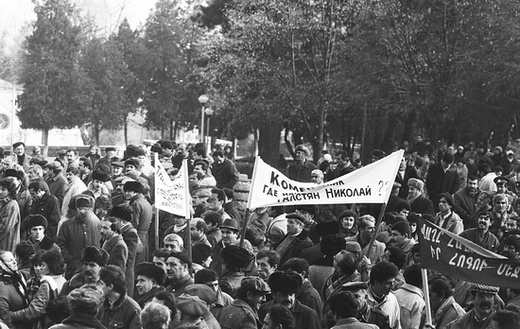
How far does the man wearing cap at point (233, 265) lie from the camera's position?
966 centimetres

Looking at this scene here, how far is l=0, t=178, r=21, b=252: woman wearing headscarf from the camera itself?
518 inches

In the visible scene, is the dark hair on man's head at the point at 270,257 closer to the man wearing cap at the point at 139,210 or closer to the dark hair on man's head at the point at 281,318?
the dark hair on man's head at the point at 281,318

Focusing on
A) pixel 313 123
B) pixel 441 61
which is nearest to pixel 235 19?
pixel 313 123

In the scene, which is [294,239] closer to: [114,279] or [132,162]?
[114,279]

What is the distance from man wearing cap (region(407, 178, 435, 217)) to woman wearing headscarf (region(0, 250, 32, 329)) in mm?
6613

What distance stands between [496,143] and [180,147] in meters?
27.6

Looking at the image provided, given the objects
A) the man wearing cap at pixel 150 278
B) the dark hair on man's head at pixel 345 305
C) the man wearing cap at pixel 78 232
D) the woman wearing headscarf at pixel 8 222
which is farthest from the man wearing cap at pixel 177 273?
the woman wearing headscarf at pixel 8 222

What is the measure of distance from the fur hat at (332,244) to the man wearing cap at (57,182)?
6.51 metres

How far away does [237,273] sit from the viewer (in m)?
9.80

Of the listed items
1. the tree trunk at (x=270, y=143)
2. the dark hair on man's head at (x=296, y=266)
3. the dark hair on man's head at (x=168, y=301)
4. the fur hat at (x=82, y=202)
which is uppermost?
the fur hat at (x=82, y=202)

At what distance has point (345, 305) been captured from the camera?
7770 mm

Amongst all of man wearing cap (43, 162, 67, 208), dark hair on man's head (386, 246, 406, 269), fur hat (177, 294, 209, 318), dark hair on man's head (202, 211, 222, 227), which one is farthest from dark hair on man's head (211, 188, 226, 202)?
fur hat (177, 294, 209, 318)

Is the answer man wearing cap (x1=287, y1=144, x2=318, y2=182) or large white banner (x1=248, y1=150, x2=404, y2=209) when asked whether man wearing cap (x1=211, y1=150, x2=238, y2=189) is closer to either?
man wearing cap (x1=287, y1=144, x2=318, y2=182)

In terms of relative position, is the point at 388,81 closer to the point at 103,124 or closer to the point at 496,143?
the point at 496,143
